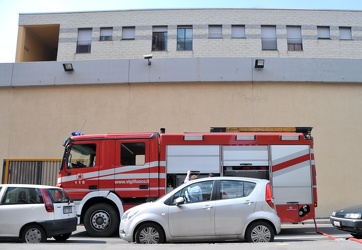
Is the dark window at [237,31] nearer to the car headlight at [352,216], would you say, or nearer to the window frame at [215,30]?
the window frame at [215,30]

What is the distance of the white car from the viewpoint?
866cm

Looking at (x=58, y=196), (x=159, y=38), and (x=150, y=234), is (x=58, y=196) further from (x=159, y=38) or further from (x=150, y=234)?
(x=159, y=38)

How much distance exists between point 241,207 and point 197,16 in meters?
20.1

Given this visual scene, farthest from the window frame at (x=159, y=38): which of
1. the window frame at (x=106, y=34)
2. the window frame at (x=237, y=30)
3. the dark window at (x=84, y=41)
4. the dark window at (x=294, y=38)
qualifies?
the dark window at (x=294, y=38)

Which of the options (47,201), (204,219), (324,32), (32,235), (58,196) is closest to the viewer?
(204,219)

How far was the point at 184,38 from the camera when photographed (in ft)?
84.8

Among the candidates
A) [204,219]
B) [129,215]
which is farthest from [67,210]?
[204,219]

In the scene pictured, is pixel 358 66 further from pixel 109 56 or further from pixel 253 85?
pixel 109 56

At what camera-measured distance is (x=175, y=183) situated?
35.4 ft

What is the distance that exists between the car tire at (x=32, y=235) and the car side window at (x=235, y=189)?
435 centimetres

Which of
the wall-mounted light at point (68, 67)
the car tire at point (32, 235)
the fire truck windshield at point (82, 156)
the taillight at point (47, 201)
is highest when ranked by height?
the wall-mounted light at point (68, 67)

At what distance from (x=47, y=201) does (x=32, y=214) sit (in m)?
0.44

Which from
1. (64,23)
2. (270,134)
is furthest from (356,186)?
(64,23)

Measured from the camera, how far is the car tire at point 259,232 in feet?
26.1
